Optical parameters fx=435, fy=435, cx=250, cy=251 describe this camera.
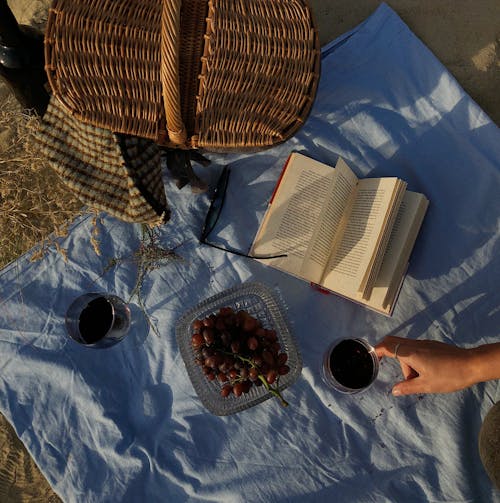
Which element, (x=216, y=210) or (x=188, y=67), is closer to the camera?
(x=188, y=67)

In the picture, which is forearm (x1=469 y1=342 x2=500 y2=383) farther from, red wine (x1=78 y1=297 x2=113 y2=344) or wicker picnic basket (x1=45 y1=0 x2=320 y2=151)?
red wine (x1=78 y1=297 x2=113 y2=344)

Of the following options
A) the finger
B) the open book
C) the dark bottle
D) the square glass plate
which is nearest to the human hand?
the finger

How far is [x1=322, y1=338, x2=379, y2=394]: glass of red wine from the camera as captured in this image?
102cm

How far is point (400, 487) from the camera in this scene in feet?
3.52

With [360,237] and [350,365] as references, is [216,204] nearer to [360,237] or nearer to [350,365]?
[360,237]

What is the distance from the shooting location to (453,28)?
142 centimetres

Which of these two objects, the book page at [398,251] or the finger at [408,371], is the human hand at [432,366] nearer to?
the finger at [408,371]

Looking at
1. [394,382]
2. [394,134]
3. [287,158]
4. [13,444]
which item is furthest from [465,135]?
[13,444]

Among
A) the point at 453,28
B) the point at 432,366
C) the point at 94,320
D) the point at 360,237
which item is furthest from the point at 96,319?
the point at 453,28

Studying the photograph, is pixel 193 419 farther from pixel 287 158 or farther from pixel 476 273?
pixel 476 273

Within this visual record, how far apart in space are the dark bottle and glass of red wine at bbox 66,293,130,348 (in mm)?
463

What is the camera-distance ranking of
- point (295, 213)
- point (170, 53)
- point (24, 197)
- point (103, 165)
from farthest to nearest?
point (24, 197), point (295, 213), point (103, 165), point (170, 53)

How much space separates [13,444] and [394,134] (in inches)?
56.3

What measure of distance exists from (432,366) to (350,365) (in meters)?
0.18
